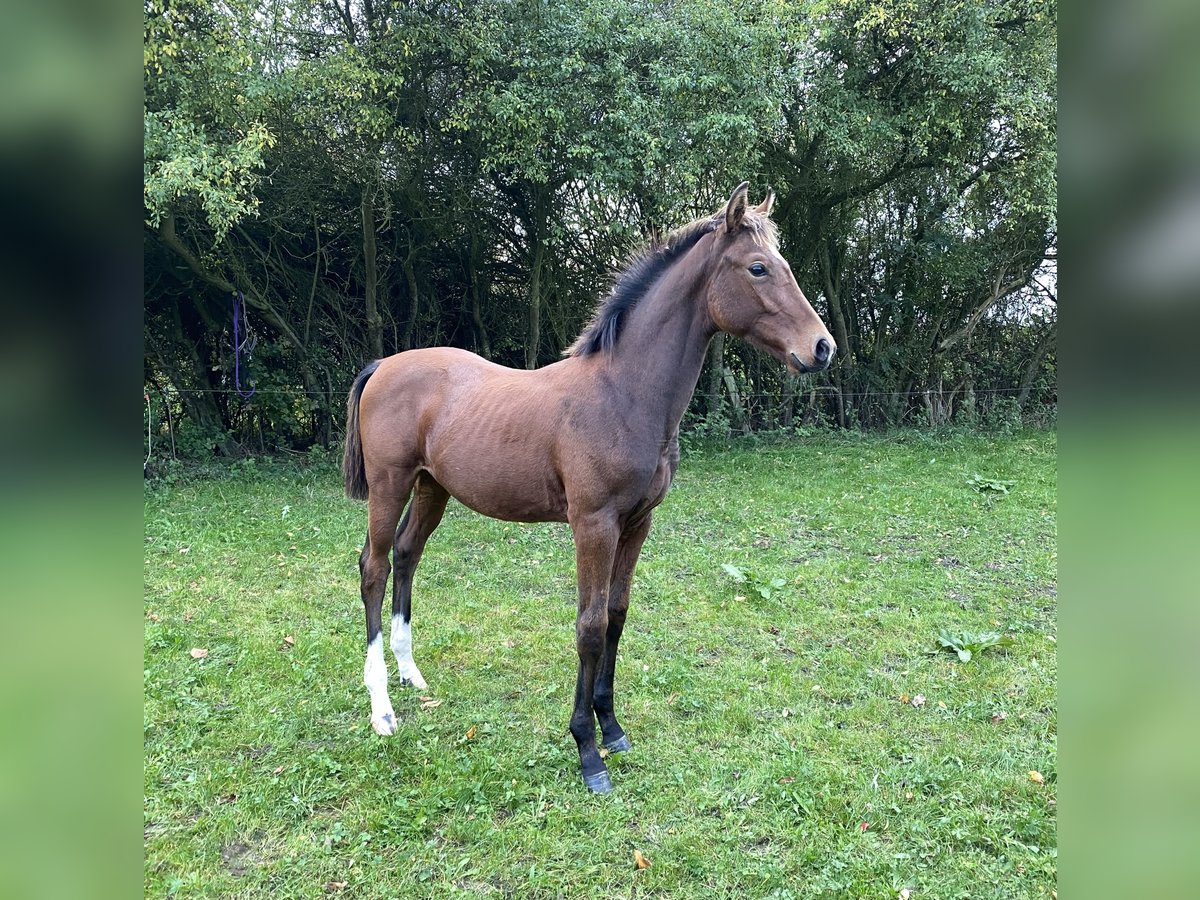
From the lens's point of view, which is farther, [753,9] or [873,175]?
[873,175]

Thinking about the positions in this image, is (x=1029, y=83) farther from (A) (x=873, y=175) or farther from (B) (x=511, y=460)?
(B) (x=511, y=460)

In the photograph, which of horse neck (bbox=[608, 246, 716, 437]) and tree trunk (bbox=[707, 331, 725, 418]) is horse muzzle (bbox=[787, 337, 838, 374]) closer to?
horse neck (bbox=[608, 246, 716, 437])

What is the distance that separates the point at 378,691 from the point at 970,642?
3.17 m

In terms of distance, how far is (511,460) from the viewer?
292 cm

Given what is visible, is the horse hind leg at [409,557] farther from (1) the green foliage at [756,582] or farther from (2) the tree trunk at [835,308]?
(2) the tree trunk at [835,308]

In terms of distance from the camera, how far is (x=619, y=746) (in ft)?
9.46

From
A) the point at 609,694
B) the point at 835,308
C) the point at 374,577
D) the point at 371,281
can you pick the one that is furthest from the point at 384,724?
the point at 835,308

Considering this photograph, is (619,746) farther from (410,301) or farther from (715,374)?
(410,301)

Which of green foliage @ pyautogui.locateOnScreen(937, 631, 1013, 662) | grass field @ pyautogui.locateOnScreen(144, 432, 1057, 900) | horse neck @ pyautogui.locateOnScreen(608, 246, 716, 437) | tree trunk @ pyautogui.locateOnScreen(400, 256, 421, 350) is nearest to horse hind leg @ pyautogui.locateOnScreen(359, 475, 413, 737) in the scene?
grass field @ pyautogui.locateOnScreen(144, 432, 1057, 900)

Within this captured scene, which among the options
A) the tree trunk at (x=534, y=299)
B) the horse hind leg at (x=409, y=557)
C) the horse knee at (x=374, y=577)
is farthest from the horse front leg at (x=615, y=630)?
the tree trunk at (x=534, y=299)

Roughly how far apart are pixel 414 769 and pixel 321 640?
57.0 inches
